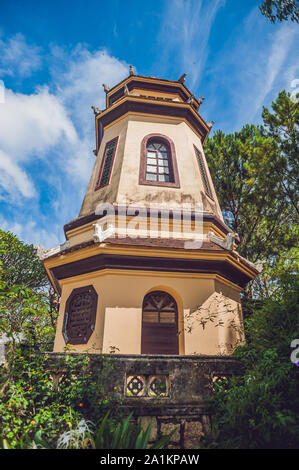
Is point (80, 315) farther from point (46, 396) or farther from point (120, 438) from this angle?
point (120, 438)

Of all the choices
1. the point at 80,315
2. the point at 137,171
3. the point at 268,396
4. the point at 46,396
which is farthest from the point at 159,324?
the point at 137,171

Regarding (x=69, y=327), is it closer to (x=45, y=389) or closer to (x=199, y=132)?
(x=45, y=389)

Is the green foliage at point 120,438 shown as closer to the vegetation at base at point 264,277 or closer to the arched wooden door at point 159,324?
the vegetation at base at point 264,277

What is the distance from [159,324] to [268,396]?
4.34 m

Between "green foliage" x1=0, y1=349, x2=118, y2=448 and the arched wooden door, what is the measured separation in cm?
313

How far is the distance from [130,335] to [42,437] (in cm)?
357

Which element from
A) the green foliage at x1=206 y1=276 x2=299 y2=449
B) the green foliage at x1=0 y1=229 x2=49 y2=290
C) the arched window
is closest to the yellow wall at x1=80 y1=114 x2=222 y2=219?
the arched window

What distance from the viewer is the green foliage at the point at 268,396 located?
345 centimetres

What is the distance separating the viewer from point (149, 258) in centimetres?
778

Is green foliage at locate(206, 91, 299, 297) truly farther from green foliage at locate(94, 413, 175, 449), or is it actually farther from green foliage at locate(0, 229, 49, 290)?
green foliage at locate(0, 229, 49, 290)

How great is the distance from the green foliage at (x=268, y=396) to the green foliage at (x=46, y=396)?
1.59 metres

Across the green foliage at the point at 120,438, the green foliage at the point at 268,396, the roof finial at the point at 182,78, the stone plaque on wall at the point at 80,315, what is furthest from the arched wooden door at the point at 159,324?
the roof finial at the point at 182,78

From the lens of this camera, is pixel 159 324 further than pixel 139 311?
Yes

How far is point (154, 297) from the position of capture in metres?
8.07
